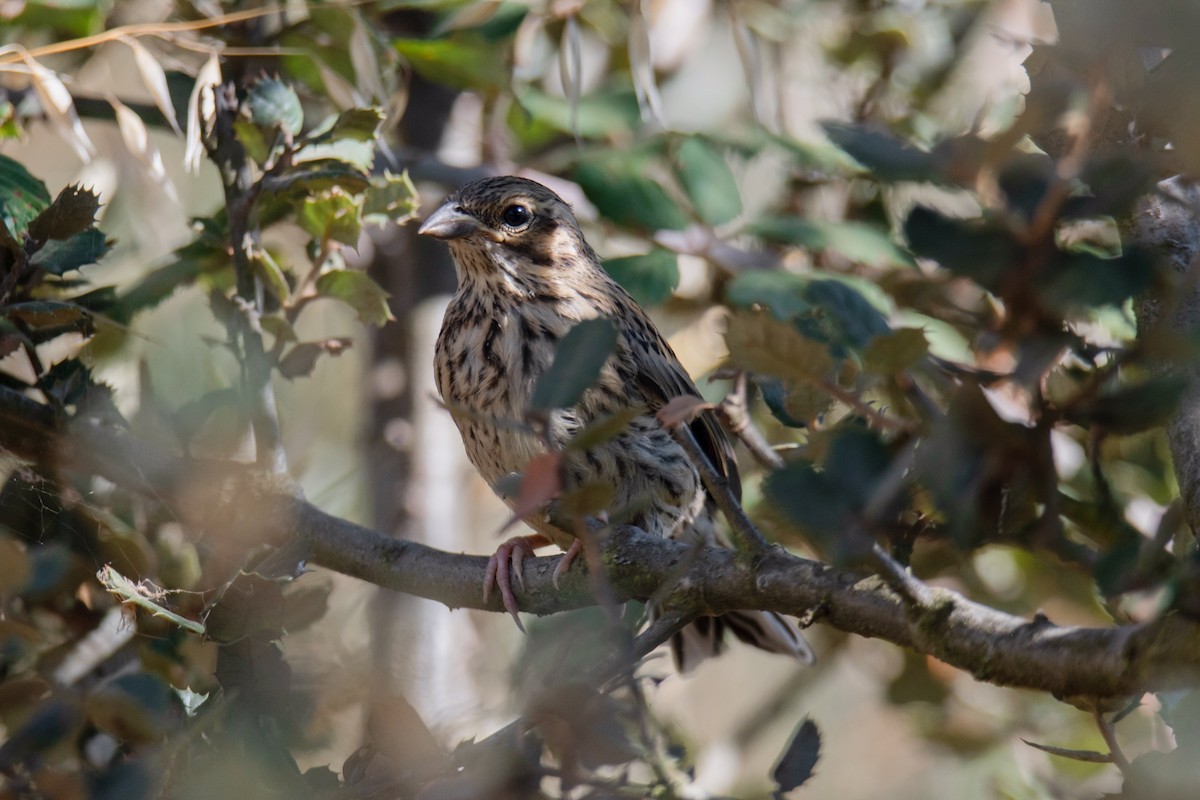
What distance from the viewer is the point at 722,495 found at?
1840mm

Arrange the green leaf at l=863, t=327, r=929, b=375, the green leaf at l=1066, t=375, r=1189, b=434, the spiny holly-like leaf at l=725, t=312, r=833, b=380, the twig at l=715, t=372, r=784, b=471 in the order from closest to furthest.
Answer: the green leaf at l=1066, t=375, r=1189, b=434
the green leaf at l=863, t=327, r=929, b=375
the spiny holly-like leaf at l=725, t=312, r=833, b=380
the twig at l=715, t=372, r=784, b=471

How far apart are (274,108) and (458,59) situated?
0.64 metres

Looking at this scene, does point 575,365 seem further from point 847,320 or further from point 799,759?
point 799,759

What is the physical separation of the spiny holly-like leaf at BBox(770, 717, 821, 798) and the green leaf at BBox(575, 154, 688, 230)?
5.56 ft

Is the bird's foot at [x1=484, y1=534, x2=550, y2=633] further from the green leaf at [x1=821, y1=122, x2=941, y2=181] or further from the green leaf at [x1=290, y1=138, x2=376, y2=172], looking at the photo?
the green leaf at [x1=821, y1=122, x2=941, y2=181]

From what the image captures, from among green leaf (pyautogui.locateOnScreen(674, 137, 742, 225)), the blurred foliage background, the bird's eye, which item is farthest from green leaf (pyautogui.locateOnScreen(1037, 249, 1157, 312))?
the bird's eye

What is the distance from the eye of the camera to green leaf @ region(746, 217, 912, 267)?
11.2ft

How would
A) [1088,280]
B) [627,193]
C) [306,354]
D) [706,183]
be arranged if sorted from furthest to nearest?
[706,183] → [627,193] → [306,354] → [1088,280]

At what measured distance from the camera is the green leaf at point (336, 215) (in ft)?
9.20

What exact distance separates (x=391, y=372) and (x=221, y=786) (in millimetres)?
2795

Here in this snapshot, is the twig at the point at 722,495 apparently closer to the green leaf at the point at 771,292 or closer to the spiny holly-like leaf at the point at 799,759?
the spiny holly-like leaf at the point at 799,759

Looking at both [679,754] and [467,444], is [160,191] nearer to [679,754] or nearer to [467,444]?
[467,444]

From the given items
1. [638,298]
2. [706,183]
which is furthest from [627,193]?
[638,298]

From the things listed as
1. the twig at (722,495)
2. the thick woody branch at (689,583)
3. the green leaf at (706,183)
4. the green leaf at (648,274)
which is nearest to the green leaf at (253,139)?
the thick woody branch at (689,583)
